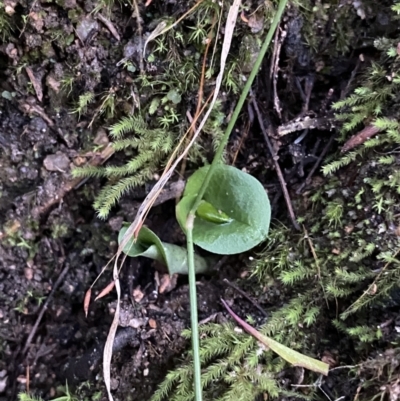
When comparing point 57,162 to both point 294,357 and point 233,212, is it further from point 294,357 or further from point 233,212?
point 294,357

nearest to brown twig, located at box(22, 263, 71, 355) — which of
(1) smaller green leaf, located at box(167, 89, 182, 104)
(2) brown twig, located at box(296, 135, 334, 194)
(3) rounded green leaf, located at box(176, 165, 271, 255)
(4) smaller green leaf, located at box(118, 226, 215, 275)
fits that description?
(4) smaller green leaf, located at box(118, 226, 215, 275)

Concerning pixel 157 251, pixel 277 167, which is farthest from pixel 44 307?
pixel 277 167

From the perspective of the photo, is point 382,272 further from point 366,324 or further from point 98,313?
point 98,313

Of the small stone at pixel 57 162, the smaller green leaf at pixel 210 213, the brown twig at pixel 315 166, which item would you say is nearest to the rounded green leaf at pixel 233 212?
Answer: the smaller green leaf at pixel 210 213

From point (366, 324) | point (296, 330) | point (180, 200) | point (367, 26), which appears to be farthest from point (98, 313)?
point (367, 26)

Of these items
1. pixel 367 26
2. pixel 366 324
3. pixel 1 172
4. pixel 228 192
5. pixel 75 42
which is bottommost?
pixel 366 324
